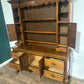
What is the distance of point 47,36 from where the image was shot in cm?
192

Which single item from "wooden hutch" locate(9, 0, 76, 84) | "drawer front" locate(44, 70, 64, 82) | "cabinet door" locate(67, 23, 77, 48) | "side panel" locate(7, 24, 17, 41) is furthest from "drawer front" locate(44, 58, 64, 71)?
"side panel" locate(7, 24, 17, 41)

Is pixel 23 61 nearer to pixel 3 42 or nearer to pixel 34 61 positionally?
pixel 34 61

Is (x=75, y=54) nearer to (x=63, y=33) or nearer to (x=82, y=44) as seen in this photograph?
(x=82, y=44)

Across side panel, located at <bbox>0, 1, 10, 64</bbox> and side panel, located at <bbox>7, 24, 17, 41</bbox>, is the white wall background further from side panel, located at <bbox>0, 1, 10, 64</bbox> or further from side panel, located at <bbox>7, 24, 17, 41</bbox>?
side panel, located at <bbox>0, 1, 10, 64</bbox>

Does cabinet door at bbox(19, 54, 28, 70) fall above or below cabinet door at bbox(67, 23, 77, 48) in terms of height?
below

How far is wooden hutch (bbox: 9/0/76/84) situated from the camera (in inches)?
60.1

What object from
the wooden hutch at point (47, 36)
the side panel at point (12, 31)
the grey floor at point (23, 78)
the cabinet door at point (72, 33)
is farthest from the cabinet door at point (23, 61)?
the cabinet door at point (72, 33)

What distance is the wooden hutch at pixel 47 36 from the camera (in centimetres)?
153

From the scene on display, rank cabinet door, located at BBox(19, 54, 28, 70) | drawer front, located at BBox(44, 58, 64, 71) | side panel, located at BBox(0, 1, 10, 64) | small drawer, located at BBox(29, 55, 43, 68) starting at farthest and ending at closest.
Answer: side panel, located at BBox(0, 1, 10, 64), small drawer, located at BBox(29, 55, 43, 68), cabinet door, located at BBox(19, 54, 28, 70), drawer front, located at BBox(44, 58, 64, 71)

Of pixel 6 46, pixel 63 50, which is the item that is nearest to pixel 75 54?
pixel 63 50

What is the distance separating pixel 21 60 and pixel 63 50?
922 mm

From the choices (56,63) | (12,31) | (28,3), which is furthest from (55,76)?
(28,3)

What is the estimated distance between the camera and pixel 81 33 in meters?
1.64

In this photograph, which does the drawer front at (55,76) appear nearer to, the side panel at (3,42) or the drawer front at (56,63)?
the drawer front at (56,63)
